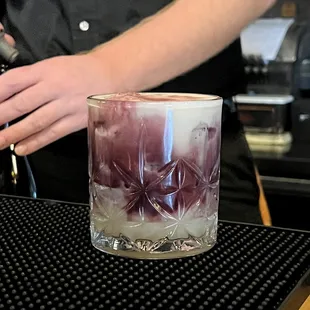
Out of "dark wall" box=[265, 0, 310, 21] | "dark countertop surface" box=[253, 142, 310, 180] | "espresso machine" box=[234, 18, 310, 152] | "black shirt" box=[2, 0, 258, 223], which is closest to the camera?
"black shirt" box=[2, 0, 258, 223]

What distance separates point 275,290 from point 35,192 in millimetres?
472

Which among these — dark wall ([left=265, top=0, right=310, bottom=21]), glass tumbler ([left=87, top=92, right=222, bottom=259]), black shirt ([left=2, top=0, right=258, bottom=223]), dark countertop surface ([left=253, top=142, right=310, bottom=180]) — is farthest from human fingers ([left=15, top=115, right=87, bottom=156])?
dark wall ([left=265, top=0, right=310, bottom=21])

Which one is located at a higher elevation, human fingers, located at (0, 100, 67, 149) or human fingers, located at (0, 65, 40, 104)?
human fingers, located at (0, 65, 40, 104)

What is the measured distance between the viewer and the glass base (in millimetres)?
539

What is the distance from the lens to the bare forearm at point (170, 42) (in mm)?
725

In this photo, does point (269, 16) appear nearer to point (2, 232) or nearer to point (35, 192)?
point (35, 192)

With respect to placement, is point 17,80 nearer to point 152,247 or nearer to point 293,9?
point 152,247

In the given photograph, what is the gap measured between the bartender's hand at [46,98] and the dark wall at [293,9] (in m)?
1.43

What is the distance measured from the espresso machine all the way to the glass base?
45.5 inches

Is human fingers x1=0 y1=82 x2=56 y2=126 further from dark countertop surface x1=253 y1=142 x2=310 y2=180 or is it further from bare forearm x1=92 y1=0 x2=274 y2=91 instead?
dark countertop surface x1=253 y1=142 x2=310 y2=180

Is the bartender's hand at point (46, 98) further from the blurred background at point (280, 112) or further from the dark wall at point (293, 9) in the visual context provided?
the dark wall at point (293, 9)

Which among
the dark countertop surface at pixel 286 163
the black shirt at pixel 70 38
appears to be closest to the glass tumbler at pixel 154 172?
the black shirt at pixel 70 38

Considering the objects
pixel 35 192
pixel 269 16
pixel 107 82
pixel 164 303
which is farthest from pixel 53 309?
pixel 269 16

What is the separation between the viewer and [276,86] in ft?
5.97
